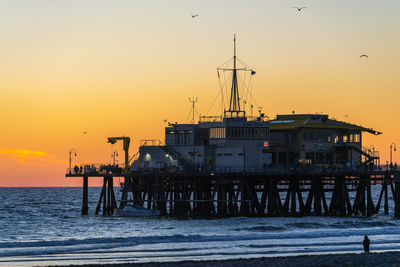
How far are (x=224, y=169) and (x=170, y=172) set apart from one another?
260 inches

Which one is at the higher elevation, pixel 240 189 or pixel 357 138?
pixel 357 138

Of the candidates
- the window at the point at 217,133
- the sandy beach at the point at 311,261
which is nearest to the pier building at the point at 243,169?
the window at the point at 217,133

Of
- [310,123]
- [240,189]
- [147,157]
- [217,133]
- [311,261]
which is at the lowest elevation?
[311,261]

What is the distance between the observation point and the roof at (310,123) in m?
106

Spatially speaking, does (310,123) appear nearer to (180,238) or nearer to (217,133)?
(217,133)

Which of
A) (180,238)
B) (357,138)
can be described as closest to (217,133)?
(357,138)

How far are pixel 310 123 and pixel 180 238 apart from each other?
40371 mm

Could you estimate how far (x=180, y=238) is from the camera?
71.9 m

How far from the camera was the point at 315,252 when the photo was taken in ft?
202

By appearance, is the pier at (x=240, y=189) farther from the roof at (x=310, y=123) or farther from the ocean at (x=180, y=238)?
the roof at (x=310, y=123)

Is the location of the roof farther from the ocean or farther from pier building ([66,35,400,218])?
the ocean

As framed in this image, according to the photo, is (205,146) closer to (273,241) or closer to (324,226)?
(324,226)

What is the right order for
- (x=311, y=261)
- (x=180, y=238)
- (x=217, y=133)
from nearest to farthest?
(x=311, y=261) < (x=180, y=238) < (x=217, y=133)

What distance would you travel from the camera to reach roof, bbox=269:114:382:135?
4161 inches
